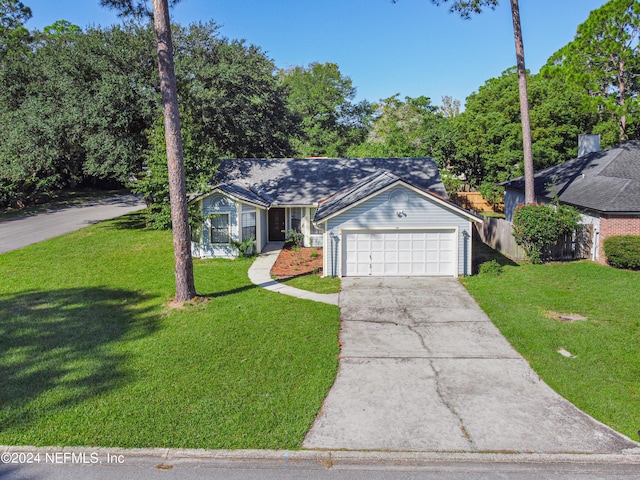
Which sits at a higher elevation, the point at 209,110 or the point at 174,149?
the point at 209,110

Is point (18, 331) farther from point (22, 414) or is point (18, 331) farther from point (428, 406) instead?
point (428, 406)

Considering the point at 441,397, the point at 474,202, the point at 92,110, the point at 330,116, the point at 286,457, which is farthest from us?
the point at 330,116

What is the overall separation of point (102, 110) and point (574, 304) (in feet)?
70.1

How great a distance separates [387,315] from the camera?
12.7 meters

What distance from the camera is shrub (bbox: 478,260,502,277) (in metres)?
16.6

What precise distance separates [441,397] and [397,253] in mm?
9002

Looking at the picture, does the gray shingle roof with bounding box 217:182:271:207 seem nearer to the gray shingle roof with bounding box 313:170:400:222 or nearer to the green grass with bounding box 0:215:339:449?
the gray shingle roof with bounding box 313:170:400:222

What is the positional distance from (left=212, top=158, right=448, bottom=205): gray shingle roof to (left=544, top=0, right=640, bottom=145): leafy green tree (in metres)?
15.9

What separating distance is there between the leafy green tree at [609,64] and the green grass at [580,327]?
20.3 meters

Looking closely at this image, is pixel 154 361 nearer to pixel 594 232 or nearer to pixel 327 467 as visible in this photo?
pixel 327 467

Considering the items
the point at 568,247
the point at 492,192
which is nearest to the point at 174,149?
the point at 568,247

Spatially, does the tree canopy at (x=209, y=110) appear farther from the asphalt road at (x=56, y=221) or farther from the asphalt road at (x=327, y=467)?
the asphalt road at (x=327, y=467)

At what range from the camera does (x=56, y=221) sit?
2712 cm

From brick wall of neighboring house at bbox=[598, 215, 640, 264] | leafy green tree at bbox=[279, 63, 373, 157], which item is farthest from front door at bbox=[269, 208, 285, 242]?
leafy green tree at bbox=[279, 63, 373, 157]
